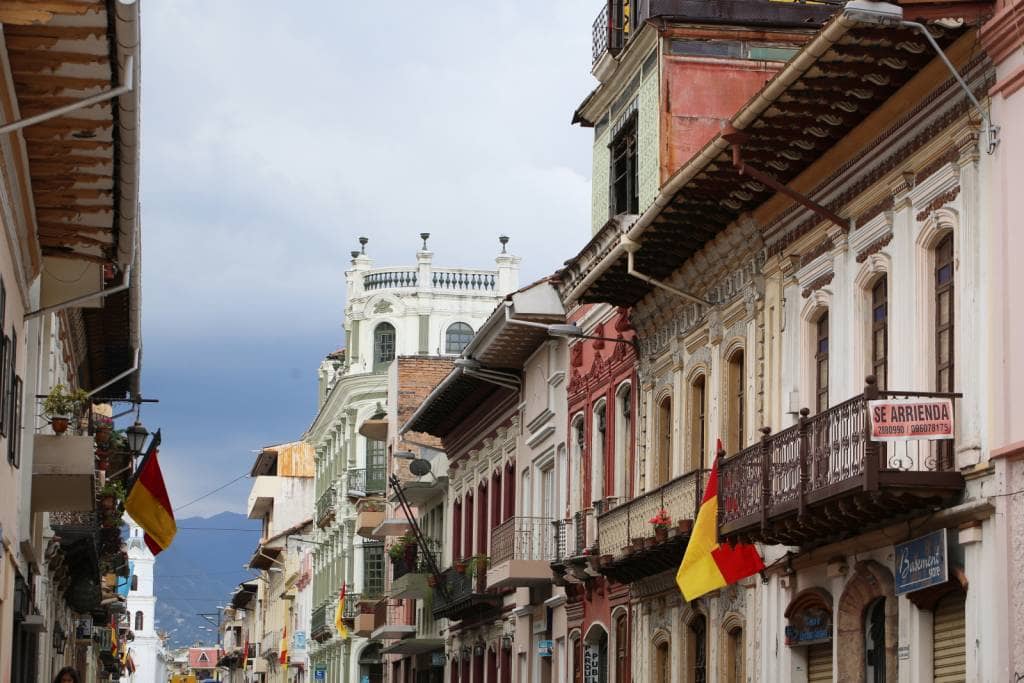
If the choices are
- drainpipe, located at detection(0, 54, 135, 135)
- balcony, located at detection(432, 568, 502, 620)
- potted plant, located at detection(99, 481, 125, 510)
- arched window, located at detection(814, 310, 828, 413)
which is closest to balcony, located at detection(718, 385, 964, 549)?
arched window, located at detection(814, 310, 828, 413)

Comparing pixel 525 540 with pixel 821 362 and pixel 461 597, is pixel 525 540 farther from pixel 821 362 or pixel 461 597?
pixel 821 362

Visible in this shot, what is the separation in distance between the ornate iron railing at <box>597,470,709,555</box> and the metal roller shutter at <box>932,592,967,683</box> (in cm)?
636

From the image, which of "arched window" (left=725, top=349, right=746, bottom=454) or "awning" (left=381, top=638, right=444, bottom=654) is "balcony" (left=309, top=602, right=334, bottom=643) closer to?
→ "awning" (left=381, top=638, right=444, bottom=654)

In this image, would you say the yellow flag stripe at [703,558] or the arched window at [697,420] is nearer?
the yellow flag stripe at [703,558]

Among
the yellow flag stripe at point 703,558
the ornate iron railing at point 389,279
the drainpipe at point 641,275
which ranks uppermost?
the ornate iron railing at point 389,279

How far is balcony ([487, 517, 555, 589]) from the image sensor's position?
33.1 metres

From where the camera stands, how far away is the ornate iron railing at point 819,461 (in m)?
17.4

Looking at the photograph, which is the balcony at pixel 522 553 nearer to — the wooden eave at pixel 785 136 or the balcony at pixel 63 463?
the wooden eave at pixel 785 136

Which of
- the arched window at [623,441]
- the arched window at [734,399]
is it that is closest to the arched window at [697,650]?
the arched window at [734,399]

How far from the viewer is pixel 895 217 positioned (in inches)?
756

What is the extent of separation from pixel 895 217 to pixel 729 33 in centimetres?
889

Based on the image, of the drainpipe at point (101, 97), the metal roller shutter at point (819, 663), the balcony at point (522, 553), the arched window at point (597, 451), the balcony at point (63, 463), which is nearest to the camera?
the drainpipe at point (101, 97)

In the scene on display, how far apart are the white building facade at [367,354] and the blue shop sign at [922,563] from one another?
45114 mm

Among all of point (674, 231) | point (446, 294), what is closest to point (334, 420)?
point (446, 294)
